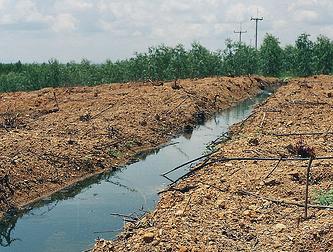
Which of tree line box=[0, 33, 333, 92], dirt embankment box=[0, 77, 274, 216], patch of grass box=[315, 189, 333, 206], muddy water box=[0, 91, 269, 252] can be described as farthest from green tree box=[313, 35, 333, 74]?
patch of grass box=[315, 189, 333, 206]

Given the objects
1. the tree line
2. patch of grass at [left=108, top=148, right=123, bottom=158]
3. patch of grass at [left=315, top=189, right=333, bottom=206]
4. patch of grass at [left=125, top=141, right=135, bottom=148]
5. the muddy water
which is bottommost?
the muddy water

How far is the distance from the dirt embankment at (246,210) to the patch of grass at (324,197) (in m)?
0.13

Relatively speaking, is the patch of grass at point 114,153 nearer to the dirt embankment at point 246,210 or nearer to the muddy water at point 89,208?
the muddy water at point 89,208

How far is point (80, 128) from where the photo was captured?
19.9m

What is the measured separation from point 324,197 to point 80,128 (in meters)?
12.1

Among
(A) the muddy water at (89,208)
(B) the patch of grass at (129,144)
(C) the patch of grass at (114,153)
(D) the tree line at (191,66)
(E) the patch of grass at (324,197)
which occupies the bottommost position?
(A) the muddy water at (89,208)

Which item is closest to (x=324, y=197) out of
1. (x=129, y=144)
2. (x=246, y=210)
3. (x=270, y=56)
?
(x=246, y=210)

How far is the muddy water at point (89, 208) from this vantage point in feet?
37.0

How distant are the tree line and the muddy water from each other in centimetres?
3377

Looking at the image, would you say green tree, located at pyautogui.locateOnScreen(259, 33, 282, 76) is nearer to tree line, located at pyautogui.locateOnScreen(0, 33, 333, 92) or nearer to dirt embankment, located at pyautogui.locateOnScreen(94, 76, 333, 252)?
tree line, located at pyautogui.locateOnScreen(0, 33, 333, 92)

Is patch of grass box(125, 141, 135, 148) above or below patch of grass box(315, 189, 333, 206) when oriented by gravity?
below

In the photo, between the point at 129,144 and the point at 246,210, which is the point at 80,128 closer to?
the point at 129,144

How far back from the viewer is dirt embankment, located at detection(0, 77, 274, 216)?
14.8 meters

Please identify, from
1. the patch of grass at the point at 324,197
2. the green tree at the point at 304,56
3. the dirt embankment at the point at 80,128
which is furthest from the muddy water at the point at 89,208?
the green tree at the point at 304,56
